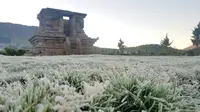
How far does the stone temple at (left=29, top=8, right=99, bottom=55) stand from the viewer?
2256cm

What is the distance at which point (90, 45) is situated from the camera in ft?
82.1

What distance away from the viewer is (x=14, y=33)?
64875mm

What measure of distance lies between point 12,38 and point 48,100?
2581 inches

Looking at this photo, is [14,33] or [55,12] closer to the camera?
[55,12]

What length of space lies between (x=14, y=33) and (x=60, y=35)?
4573 centimetres

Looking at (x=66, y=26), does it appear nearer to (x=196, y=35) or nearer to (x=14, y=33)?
(x=196, y=35)

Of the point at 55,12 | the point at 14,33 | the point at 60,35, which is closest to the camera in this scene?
the point at 60,35

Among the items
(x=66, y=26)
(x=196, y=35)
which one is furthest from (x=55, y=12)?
(x=196, y=35)

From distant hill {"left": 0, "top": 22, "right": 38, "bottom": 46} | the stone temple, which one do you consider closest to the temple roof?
the stone temple

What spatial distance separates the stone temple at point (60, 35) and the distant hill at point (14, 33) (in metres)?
38.5

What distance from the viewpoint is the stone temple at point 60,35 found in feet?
74.0

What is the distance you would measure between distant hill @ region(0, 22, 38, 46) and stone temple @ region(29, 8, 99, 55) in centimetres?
3846

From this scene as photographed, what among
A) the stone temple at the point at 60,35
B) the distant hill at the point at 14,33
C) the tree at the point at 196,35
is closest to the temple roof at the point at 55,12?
the stone temple at the point at 60,35

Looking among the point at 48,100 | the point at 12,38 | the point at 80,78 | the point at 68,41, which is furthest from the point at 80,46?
the point at 12,38
